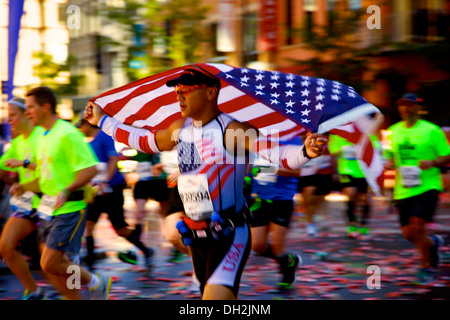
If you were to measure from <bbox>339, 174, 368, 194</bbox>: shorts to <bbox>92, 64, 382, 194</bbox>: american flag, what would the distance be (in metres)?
5.90

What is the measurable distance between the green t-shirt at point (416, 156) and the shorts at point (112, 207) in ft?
10.5

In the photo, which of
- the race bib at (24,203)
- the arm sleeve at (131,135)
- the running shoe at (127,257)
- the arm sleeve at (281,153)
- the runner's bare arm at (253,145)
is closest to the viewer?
the arm sleeve at (281,153)

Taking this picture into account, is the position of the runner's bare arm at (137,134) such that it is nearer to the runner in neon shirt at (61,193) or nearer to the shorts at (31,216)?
the runner in neon shirt at (61,193)

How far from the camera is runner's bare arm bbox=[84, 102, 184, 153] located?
5.22 metres

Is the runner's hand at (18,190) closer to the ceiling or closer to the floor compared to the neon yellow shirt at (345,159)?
closer to the ceiling

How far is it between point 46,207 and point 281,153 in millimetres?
2458

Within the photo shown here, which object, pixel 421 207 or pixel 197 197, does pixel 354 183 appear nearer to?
pixel 421 207

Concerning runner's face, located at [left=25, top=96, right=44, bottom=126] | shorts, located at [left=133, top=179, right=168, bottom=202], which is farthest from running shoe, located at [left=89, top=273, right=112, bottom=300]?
shorts, located at [left=133, top=179, right=168, bottom=202]

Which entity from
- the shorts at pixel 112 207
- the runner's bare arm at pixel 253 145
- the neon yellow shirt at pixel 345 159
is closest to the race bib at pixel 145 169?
the shorts at pixel 112 207

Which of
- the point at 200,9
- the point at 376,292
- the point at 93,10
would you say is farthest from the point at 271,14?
the point at 376,292

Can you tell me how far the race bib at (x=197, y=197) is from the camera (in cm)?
481

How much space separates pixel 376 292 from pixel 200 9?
1811cm

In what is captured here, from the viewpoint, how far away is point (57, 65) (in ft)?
98.1

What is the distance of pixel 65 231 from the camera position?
6156 millimetres
